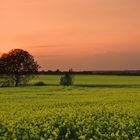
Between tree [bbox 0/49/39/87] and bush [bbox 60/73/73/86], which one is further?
tree [bbox 0/49/39/87]

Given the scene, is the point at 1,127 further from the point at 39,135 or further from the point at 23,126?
the point at 39,135

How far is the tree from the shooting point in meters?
107

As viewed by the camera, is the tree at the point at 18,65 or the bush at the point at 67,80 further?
the tree at the point at 18,65

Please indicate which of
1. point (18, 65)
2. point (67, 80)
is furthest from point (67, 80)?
point (18, 65)

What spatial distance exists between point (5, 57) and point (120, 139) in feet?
331

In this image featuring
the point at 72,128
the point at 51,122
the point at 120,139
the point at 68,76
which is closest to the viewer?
the point at 120,139

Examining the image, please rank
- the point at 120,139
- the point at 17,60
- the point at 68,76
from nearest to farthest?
1. the point at 120,139
2. the point at 68,76
3. the point at 17,60

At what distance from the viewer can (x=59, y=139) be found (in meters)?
16.8

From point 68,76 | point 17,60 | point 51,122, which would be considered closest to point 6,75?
point 17,60

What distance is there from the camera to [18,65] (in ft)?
363

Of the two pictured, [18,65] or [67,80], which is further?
[18,65]

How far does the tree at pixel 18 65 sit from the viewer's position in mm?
107000

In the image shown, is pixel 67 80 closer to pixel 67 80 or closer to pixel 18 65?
pixel 67 80

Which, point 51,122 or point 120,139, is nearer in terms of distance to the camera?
point 120,139
